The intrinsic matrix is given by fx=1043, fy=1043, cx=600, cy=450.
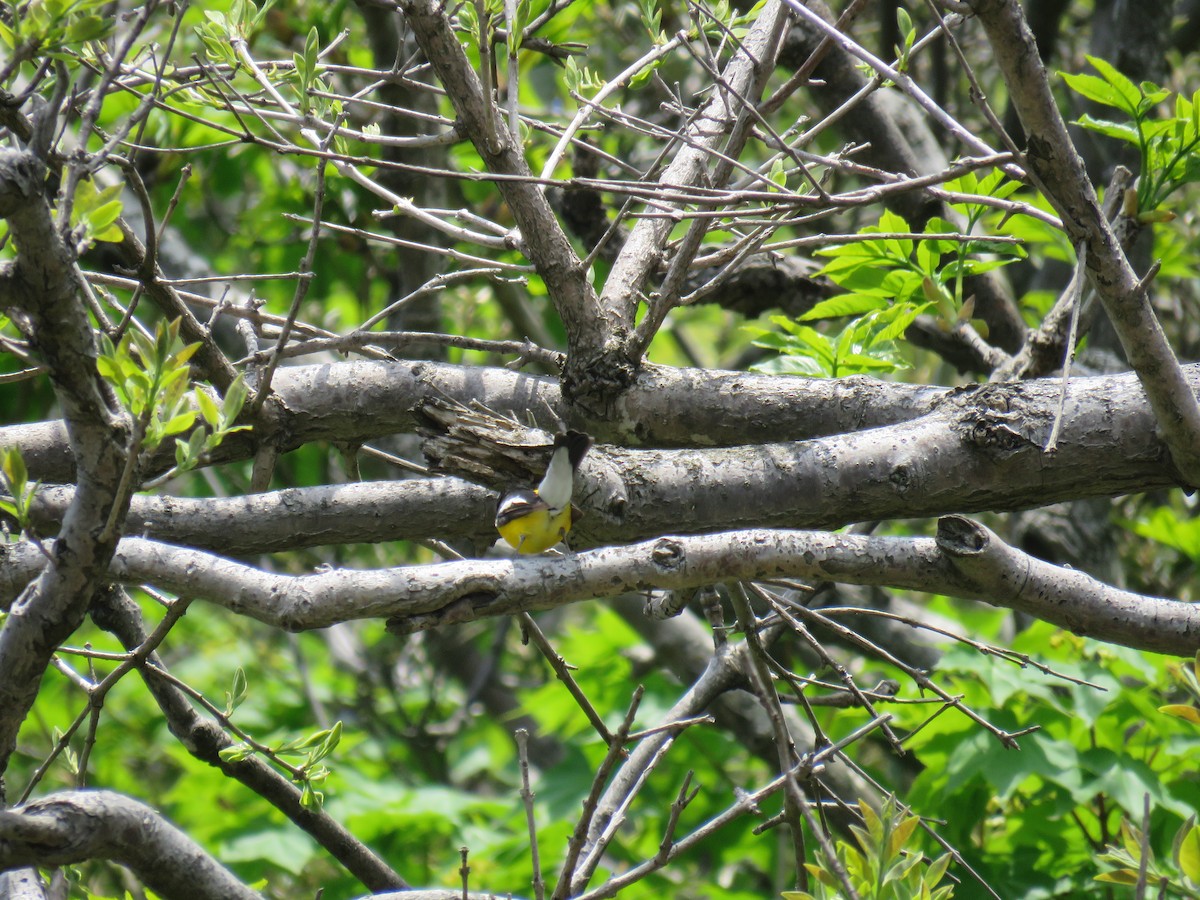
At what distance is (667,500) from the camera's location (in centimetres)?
255

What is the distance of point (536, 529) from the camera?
287 centimetres

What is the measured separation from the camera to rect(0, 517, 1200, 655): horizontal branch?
76.2 inches

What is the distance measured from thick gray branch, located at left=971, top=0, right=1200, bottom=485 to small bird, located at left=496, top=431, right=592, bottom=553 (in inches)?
44.1

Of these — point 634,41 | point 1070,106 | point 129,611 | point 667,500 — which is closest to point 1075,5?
point 1070,106

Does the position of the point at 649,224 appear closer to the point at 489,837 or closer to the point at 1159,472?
the point at 1159,472

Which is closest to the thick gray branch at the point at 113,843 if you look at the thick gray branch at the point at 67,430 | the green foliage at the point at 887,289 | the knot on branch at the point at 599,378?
the thick gray branch at the point at 67,430

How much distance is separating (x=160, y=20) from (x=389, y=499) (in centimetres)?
478

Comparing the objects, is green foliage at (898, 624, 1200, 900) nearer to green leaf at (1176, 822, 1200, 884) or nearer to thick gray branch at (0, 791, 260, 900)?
green leaf at (1176, 822, 1200, 884)

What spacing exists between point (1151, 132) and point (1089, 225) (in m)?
1.05

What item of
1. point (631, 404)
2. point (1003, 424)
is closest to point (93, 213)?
point (631, 404)

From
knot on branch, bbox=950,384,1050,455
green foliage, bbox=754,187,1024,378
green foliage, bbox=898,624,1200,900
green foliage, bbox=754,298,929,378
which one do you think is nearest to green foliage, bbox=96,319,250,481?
knot on branch, bbox=950,384,1050,455

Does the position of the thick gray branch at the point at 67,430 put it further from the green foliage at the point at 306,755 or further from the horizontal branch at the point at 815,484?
the green foliage at the point at 306,755

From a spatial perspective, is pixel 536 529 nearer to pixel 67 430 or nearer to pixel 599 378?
pixel 599 378

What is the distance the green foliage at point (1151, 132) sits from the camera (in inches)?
104
